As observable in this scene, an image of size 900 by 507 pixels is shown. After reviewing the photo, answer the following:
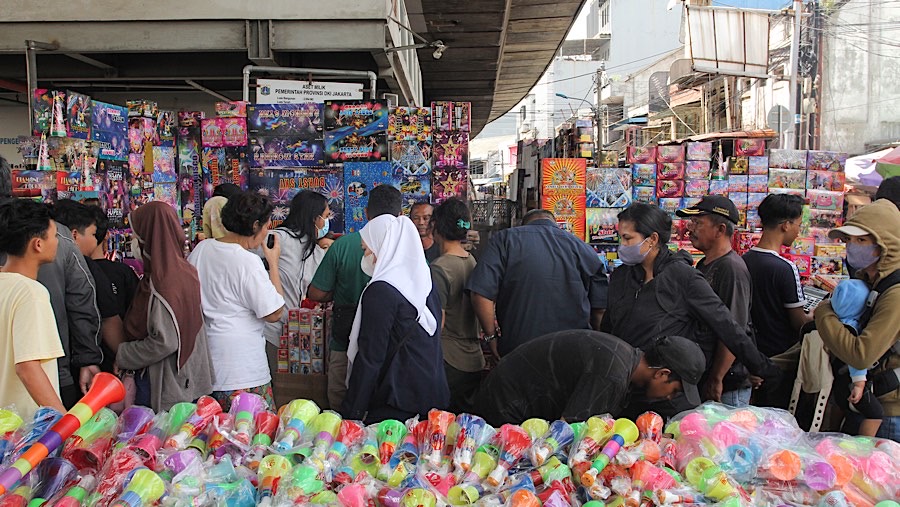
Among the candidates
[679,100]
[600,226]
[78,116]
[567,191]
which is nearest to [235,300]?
[78,116]

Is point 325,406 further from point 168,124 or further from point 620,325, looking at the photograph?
point 168,124

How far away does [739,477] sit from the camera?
1930mm

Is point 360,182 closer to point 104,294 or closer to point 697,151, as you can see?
point 104,294

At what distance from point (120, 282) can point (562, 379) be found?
2.15 m

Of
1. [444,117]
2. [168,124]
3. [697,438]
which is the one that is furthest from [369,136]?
[697,438]

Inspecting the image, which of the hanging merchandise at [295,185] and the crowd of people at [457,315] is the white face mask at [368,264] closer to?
the crowd of people at [457,315]

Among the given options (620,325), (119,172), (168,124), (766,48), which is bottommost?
(620,325)

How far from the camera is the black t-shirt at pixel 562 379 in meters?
2.48

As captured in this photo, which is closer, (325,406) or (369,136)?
(325,406)

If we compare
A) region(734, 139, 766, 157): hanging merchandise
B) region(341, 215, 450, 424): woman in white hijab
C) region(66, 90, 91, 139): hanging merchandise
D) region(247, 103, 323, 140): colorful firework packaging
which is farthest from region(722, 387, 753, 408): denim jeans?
region(66, 90, 91, 139): hanging merchandise

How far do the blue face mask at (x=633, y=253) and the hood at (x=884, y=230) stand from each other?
2.80 feet

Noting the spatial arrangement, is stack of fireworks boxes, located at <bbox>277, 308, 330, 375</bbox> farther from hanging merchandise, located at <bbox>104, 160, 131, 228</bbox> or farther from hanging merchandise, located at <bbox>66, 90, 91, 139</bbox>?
hanging merchandise, located at <bbox>66, 90, 91, 139</bbox>

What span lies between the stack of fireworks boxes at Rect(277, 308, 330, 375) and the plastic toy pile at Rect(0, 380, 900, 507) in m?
1.59

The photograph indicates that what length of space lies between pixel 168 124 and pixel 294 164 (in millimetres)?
1102
